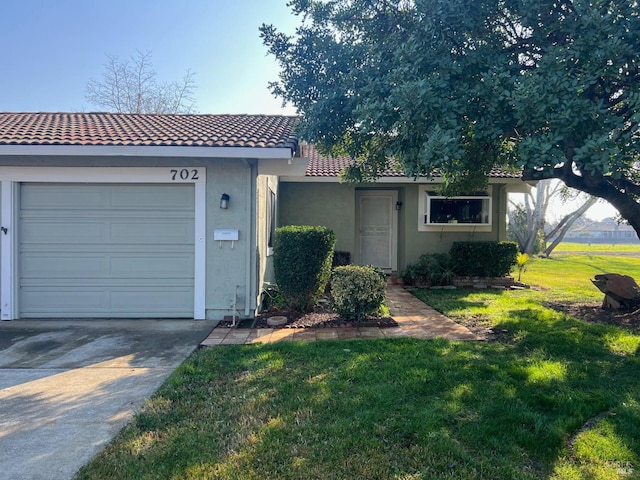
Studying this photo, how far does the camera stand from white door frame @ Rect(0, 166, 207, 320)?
661 centimetres

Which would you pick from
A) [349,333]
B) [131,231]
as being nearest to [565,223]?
[349,333]

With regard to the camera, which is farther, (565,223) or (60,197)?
(565,223)

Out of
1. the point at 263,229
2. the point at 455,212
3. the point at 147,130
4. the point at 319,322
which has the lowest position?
the point at 319,322

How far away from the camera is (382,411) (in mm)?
3287

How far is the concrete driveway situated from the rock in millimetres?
7373

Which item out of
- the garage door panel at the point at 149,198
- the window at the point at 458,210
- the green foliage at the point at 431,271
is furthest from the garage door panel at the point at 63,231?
the window at the point at 458,210

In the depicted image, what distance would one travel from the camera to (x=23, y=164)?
6.60 meters

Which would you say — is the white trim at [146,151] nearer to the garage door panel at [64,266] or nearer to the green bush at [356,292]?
the garage door panel at [64,266]

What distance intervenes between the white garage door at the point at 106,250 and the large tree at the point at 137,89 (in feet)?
60.3

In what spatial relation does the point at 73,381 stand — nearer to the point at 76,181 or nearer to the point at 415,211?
the point at 76,181

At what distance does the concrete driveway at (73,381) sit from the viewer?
9.11 feet

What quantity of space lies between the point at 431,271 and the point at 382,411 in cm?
771

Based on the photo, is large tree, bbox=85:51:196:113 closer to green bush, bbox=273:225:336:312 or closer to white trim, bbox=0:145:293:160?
white trim, bbox=0:145:293:160

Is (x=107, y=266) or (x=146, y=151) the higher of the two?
(x=146, y=151)
